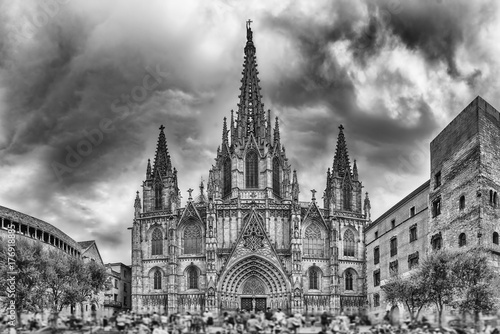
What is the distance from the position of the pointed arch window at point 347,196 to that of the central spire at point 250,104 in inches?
537

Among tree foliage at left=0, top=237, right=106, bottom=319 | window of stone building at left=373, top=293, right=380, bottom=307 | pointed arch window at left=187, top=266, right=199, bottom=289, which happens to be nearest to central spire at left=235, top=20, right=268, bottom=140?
pointed arch window at left=187, top=266, right=199, bottom=289

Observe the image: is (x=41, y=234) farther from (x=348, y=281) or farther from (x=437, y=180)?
(x=437, y=180)

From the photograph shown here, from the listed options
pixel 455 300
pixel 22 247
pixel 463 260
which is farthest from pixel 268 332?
pixel 22 247

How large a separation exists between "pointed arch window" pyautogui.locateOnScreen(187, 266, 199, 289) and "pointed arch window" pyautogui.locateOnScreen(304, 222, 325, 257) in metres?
14.5

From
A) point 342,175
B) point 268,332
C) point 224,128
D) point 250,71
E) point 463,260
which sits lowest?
point 268,332

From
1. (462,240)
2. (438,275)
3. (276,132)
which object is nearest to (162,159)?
(276,132)

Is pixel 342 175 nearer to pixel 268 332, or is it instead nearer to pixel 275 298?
pixel 275 298

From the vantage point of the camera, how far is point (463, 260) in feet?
176

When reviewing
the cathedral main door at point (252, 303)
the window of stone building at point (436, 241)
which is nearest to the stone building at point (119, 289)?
the cathedral main door at point (252, 303)

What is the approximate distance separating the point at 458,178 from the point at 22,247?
37536 millimetres

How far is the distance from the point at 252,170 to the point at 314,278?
56.2ft

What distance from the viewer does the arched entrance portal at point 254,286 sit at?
89.0 meters

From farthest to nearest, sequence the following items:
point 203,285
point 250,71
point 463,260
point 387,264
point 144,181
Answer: point 250,71 → point 144,181 → point 203,285 → point 387,264 → point 463,260

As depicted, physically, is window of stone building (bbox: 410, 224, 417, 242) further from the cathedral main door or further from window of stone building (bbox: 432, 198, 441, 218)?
the cathedral main door
